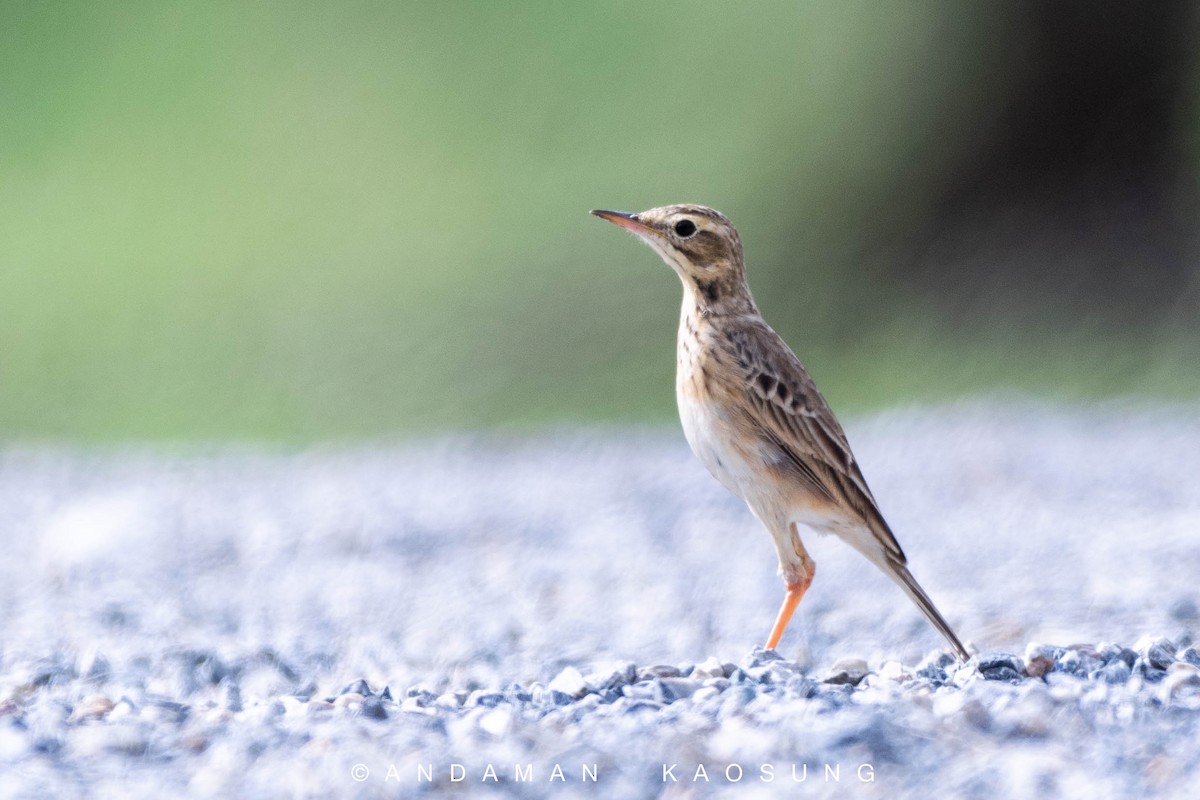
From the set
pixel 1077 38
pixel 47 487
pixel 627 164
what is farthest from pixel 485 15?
pixel 47 487

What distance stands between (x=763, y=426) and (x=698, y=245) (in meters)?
0.83

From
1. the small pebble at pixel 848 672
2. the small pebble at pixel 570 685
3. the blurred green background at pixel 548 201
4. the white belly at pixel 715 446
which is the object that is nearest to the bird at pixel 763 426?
the white belly at pixel 715 446

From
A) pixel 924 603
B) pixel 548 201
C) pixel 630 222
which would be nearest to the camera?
pixel 924 603

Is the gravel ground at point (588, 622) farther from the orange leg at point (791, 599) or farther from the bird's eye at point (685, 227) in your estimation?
the bird's eye at point (685, 227)

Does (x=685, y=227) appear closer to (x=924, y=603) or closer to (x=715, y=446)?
(x=715, y=446)

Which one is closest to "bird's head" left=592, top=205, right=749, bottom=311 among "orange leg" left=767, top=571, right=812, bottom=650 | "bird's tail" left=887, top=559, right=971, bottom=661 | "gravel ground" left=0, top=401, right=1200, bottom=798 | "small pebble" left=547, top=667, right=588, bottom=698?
"orange leg" left=767, top=571, right=812, bottom=650

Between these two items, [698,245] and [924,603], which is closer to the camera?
[924,603]

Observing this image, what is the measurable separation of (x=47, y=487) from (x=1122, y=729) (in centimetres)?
1030

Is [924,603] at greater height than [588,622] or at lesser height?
lesser

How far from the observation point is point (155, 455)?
1527 centimetres

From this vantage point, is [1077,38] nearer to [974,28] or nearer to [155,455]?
[974,28]

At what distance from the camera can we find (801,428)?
252 inches

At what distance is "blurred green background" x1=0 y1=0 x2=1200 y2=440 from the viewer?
19031 mm

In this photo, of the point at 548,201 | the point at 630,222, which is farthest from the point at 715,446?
the point at 548,201
